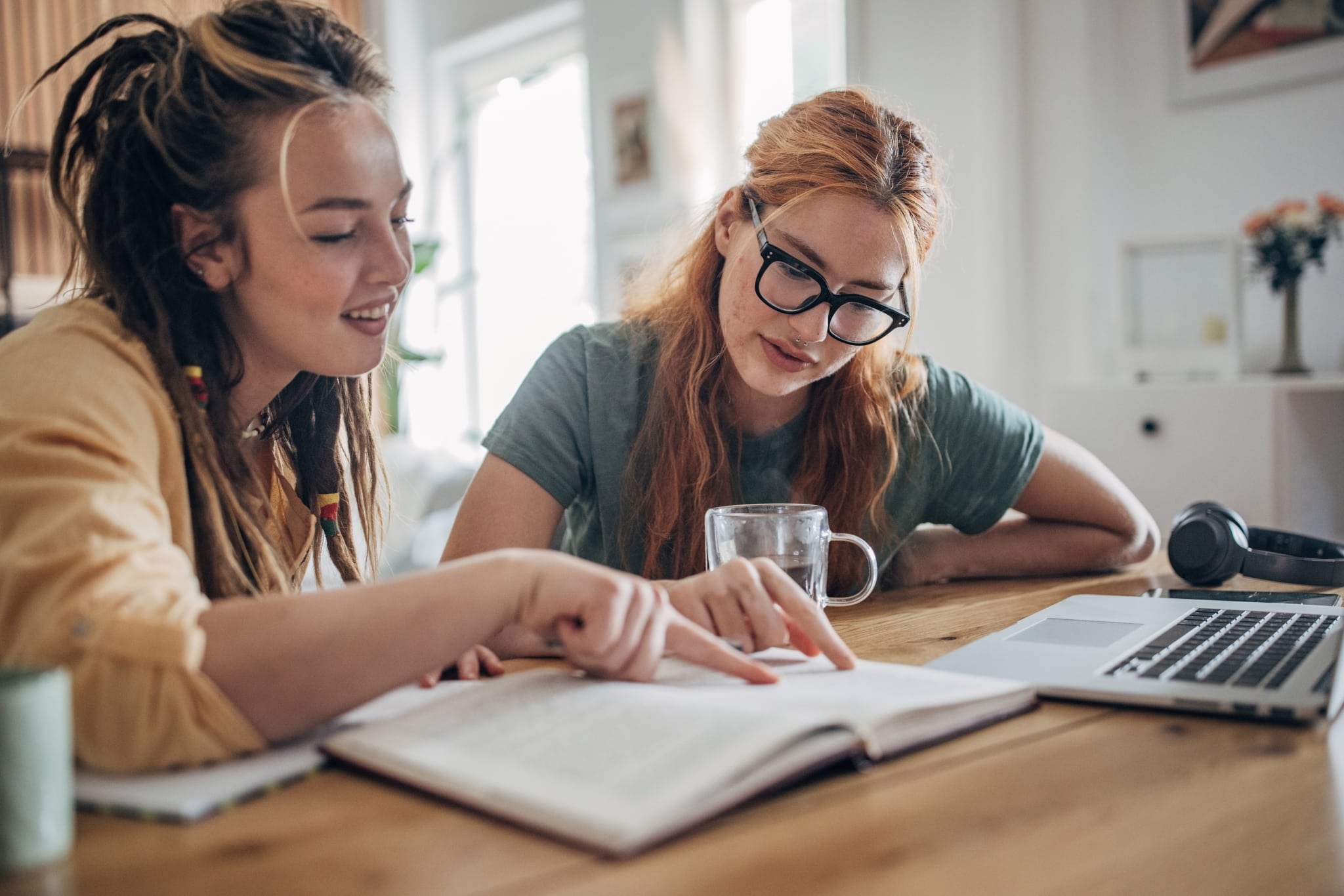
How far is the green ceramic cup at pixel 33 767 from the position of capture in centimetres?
53

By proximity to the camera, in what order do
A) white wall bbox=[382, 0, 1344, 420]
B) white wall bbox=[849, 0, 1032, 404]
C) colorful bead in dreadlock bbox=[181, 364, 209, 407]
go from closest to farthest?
1. colorful bead in dreadlock bbox=[181, 364, 209, 407]
2. white wall bbox=[382, 0, 1344, 420]
3. white wall bbox=[849, 0, 1032, 404]

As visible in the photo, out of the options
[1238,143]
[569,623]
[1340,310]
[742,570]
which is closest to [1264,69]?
[1238,143]

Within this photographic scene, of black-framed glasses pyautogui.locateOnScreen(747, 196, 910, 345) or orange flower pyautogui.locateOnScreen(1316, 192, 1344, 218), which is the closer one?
black-framed glasses pyautogui.locateOnScreen(747, 196, 910, 345)

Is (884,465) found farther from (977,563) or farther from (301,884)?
(301,884)

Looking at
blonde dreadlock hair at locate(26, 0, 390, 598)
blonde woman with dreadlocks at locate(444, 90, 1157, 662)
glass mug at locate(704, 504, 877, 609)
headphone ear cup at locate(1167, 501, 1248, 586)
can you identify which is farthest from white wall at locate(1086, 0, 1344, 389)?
blonde dreadlock hair at locate(26, 0, 390, 598)

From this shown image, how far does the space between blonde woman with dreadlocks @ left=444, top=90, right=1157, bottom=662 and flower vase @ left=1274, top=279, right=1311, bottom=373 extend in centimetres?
129

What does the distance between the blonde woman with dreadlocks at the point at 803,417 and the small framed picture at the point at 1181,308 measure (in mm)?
1343

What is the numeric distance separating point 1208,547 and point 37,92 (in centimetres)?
436

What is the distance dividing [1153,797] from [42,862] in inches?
23.6

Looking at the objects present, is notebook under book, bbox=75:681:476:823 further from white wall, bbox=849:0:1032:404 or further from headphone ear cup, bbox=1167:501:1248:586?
white wall, bbox=849:0:1032:404

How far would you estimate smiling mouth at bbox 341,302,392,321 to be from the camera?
104cm

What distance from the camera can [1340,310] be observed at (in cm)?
265

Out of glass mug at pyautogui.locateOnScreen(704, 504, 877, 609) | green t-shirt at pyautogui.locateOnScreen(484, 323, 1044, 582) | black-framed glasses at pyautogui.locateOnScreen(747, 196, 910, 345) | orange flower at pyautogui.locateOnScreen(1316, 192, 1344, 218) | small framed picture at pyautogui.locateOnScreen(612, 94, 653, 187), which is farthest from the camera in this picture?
small framed picture at pyautogui.locateOnScreen(612, 94, 653, 187)

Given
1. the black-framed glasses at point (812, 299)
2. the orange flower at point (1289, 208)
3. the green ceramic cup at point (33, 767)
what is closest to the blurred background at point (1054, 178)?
the orange flower at point (1289, 208)
